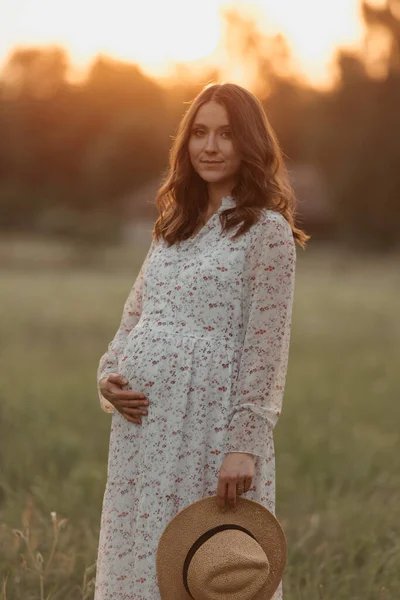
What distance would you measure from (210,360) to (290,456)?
3775 millimetres

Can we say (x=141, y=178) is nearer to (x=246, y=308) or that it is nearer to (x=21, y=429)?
(x=21, y=429)

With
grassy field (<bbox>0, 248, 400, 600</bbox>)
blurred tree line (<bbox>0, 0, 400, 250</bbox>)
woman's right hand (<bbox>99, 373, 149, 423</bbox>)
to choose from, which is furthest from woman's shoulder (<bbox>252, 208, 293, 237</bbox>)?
blurred tree line (<bbox>0, 0, 400, 250</bbox>)

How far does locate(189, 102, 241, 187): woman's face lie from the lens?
2857 millimetres

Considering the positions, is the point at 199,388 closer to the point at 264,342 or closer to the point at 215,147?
the point at 264,342

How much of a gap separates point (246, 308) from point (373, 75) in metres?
35.0

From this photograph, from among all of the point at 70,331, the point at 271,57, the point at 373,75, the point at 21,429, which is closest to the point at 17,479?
the point at 21,429

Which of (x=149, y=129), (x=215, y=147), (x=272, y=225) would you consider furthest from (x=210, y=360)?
(x=149, y=129)

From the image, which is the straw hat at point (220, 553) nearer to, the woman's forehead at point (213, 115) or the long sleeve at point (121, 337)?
the long sleeve at point (121, 337)

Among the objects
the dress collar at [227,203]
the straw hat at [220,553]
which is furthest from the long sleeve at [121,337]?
the straw hat at [220,553]

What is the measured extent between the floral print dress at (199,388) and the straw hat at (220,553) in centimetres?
11

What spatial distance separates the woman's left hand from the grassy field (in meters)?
0.90

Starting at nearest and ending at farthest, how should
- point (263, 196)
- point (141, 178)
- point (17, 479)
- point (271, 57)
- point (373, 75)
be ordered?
point (263, 196)
point (17, 479)
point (373, 75)
point (271, 57)
point (141, 178)

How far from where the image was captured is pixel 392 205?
37.6 metres

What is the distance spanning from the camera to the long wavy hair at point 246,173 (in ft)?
9.30
